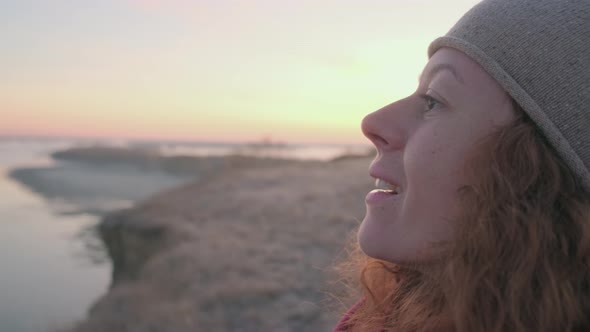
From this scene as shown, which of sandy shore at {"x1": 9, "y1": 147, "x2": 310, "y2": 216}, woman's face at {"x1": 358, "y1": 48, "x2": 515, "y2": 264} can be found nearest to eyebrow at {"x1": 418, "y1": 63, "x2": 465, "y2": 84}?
woman's face at {"x1": 358, "y1": 48, "x2": 515, "y2": 264}

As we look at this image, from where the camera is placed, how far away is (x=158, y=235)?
8578 mm

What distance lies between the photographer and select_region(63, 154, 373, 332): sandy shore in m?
4.62

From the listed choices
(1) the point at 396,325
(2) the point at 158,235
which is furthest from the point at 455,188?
(2) the point at 158,235

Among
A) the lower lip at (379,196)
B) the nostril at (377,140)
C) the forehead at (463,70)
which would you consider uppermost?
the forehead at (463,70)

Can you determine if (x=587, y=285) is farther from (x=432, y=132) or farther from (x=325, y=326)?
(x=325, y=326)

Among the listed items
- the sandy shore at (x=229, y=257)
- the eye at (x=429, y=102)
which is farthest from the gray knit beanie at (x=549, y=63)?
the sandy shore at (x=229, y=257)

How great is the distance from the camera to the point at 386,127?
111 centimetres

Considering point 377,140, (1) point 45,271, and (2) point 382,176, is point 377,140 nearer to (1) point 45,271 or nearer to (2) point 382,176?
(2) point 382,176

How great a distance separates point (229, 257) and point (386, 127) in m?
5.41

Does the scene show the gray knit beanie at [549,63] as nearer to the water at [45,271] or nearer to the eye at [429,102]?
the eye at [429,102]

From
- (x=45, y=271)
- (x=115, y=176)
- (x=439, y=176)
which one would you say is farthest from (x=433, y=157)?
(x=115, y=176)

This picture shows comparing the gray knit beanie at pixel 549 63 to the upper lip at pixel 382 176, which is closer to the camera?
the gray knit beanie at pixel 549 63

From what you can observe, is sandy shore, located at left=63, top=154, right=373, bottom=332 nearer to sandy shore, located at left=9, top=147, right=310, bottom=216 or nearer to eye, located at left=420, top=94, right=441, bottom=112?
eye, located at left=420, top=94, right=441, bottom=112

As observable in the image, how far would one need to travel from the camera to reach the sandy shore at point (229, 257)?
462cm
